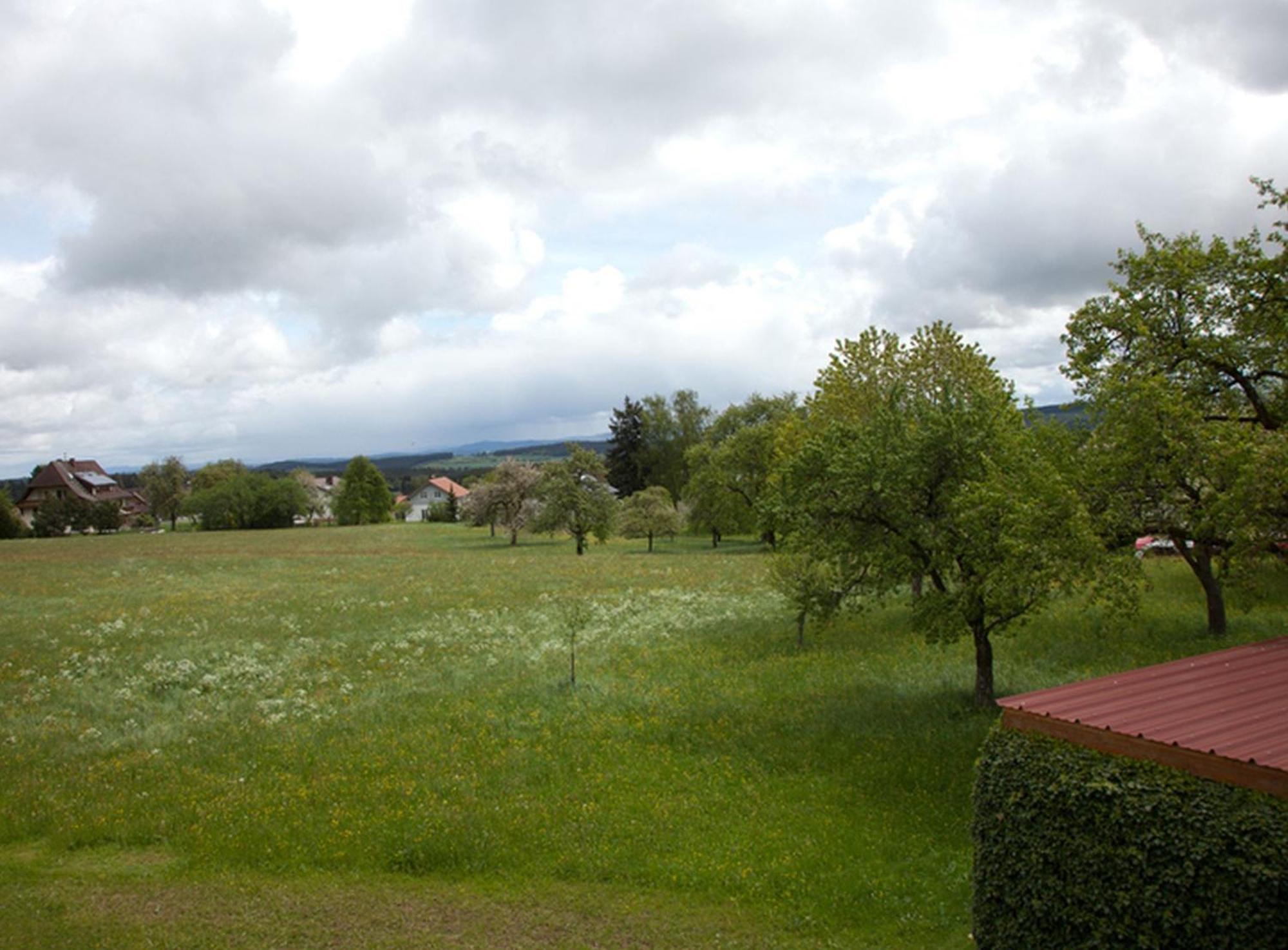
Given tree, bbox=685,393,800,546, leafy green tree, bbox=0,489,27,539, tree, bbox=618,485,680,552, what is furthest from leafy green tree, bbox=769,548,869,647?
leafy green tree, bbox=0,489,27,539

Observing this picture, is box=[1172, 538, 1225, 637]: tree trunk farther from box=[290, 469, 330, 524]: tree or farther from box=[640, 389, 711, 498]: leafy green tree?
box=[290, 469, 330, 524]: tree

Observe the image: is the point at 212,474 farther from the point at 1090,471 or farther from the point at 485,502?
the point at 1090,471

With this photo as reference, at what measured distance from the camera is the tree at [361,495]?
135125 millimetres

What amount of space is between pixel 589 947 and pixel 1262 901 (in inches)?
316

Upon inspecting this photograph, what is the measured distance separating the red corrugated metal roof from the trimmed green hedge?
468 mm

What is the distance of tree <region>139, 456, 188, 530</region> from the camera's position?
146 meters

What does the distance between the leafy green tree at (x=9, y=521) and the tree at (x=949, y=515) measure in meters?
119

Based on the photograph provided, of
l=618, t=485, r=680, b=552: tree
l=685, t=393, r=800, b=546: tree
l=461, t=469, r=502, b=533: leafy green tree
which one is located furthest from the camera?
l=461, t=469, r=502, b=533: leafy green tree

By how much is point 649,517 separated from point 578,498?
7.52m

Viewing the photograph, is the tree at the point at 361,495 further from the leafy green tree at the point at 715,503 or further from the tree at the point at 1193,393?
the tree at the point at 1193,393

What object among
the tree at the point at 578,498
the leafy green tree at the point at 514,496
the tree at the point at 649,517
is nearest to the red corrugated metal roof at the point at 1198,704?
the tree at the point at 578,498

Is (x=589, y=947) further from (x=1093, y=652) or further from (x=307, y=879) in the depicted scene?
(x=1093, y=652)

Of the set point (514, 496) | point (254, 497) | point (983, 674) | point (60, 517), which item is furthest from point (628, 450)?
point (983, 674)

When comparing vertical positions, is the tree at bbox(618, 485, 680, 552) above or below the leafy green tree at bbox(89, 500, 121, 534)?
below
